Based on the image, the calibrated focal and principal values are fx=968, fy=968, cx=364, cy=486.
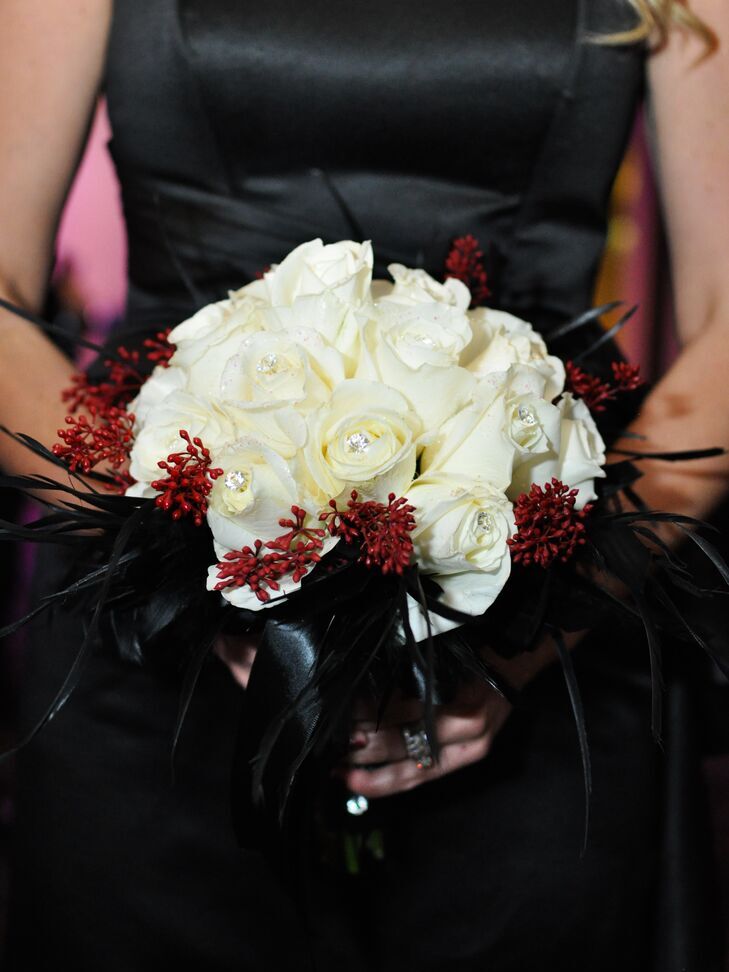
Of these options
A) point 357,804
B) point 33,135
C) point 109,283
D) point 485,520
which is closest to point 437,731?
point 357,804

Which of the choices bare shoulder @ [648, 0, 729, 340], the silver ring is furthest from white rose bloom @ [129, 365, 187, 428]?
bare shoulder @ [648, 0, 729, 340]

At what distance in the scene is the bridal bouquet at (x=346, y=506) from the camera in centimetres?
60

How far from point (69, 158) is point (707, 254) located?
68 centimetres

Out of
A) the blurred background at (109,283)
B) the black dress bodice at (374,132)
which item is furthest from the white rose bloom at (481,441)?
the blurred background at (109,283)

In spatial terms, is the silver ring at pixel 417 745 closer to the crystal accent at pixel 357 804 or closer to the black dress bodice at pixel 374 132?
the crystal accent at pixel 357 804

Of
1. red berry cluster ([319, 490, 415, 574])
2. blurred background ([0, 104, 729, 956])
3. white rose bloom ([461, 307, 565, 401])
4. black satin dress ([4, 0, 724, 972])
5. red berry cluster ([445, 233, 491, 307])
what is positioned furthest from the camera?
blurred background ([0, 104, 729, 956])

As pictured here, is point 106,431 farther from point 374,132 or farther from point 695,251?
point 695,251

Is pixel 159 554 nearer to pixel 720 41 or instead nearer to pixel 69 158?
pixel 69 158

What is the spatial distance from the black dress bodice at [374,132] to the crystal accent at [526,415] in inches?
12.6

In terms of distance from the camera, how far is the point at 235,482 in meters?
0.60

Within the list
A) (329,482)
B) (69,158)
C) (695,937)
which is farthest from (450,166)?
(695,937)

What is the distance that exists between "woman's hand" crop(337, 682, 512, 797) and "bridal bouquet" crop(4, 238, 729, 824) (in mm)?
77

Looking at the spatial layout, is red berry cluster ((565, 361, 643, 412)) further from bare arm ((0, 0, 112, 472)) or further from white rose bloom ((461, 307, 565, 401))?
bare arm ((0, 0, 112, 472))

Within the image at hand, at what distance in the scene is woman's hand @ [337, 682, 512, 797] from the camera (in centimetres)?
76
